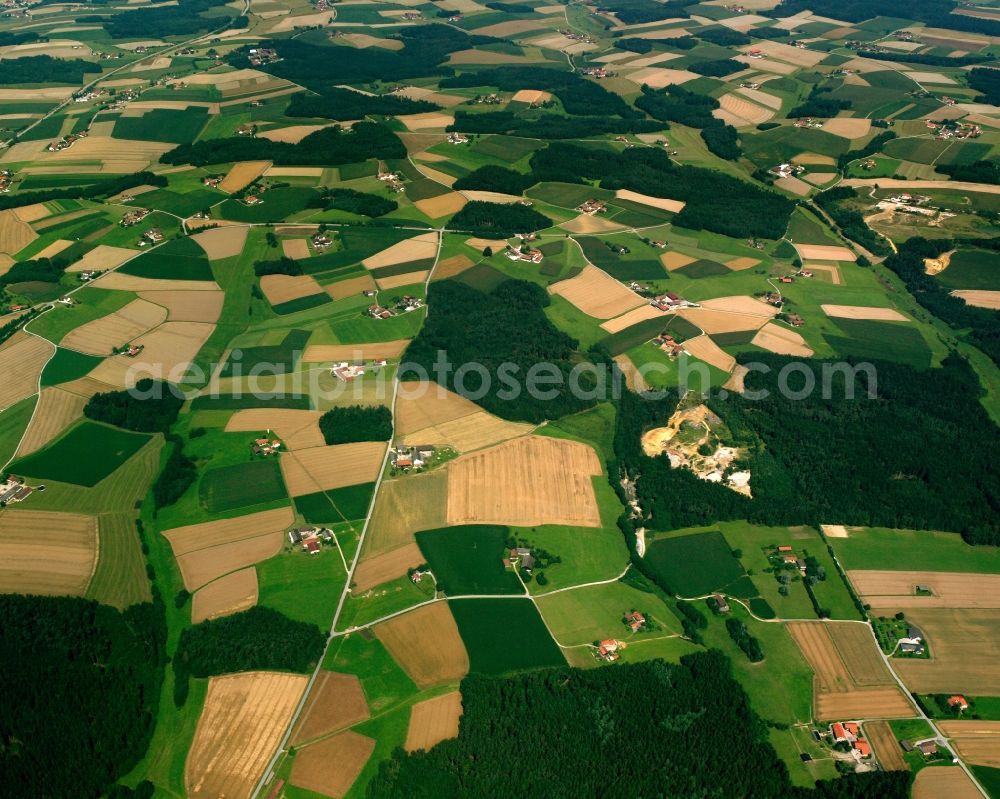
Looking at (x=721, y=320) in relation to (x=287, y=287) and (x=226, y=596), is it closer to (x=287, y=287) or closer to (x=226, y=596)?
(x=287, y=287)

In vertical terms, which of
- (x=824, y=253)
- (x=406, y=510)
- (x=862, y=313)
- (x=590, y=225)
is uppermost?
(x=406, y=510)

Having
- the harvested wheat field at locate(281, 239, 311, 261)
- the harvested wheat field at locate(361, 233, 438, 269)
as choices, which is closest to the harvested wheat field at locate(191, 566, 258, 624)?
the harvested wheat field at locate(361, 233, 438, 269)

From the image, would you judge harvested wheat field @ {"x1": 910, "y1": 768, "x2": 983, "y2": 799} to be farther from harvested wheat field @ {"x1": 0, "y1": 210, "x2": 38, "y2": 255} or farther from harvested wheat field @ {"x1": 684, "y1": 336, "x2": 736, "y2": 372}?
harvested wheat field @ {"x1": 0, "y1": 210, "x2": 38, "y2": 255}

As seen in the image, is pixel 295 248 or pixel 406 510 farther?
pixel 295 248

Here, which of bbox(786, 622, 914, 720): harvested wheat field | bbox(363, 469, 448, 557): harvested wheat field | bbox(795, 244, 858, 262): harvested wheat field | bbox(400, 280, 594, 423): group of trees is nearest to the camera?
bbox(786, 622, 914, 720): harvested wheat field

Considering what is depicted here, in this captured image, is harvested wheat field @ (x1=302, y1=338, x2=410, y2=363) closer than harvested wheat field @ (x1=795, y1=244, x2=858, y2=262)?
Yes

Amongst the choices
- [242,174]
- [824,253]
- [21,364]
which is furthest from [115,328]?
[824,253]
